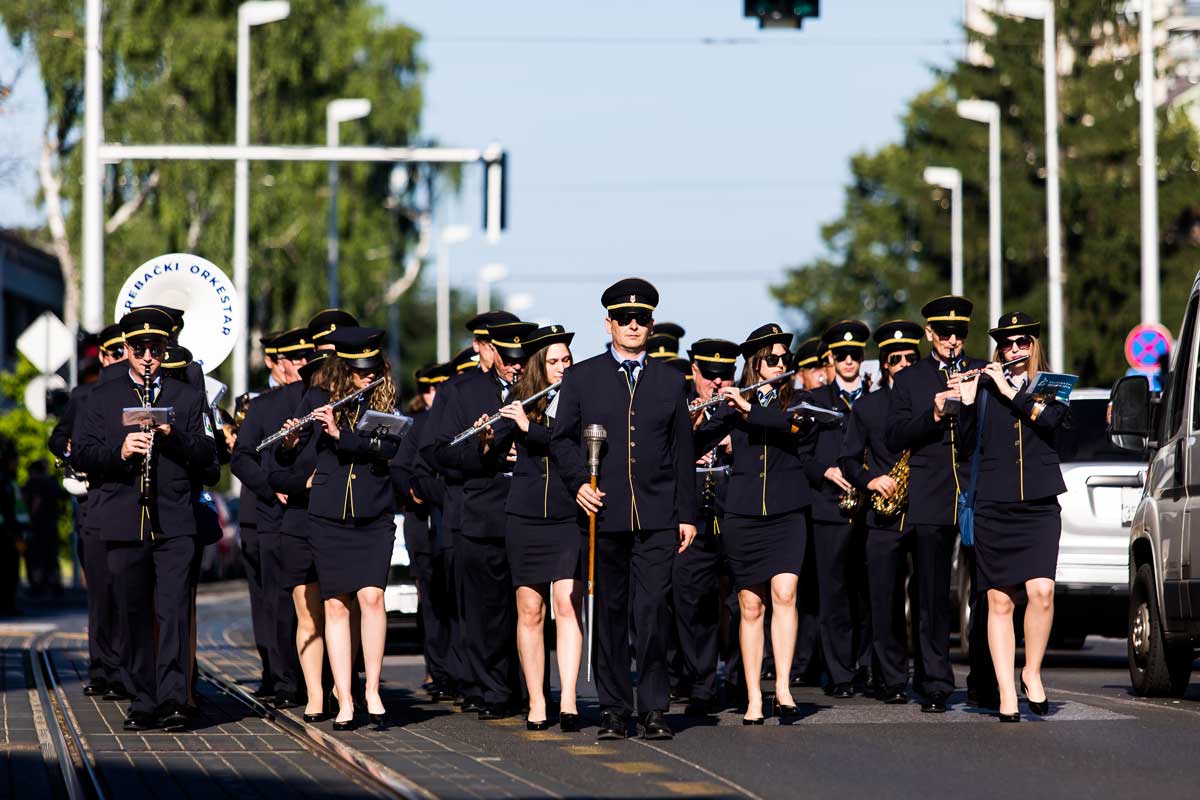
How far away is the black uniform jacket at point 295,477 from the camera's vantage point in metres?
13.6

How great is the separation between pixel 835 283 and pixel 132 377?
63570 mm

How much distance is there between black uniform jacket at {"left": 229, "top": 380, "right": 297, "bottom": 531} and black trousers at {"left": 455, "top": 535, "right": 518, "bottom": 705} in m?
1.25

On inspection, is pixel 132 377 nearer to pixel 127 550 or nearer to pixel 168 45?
pixel 127 550

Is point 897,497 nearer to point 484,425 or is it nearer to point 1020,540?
point 1020,540

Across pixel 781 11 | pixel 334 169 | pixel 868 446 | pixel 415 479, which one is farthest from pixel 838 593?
pixel 334 169

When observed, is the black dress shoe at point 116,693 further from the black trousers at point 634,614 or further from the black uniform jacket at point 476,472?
the black trousers at point 634,614

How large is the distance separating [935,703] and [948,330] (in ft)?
6.46

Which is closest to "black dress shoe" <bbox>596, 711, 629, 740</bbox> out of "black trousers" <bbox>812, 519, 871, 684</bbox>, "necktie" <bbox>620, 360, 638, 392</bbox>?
"necktie" <bbox>620, 360, 638, 392</bbox>

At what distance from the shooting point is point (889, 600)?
14.2 m

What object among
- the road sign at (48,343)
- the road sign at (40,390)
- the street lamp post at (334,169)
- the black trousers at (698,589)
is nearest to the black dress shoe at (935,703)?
the black trousers at (698,589)

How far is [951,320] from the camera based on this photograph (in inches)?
524

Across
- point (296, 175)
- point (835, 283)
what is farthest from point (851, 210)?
point (296, 175)

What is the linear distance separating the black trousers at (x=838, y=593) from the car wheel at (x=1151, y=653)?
166cm

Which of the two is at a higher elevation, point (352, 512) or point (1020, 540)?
point (352, 512)
